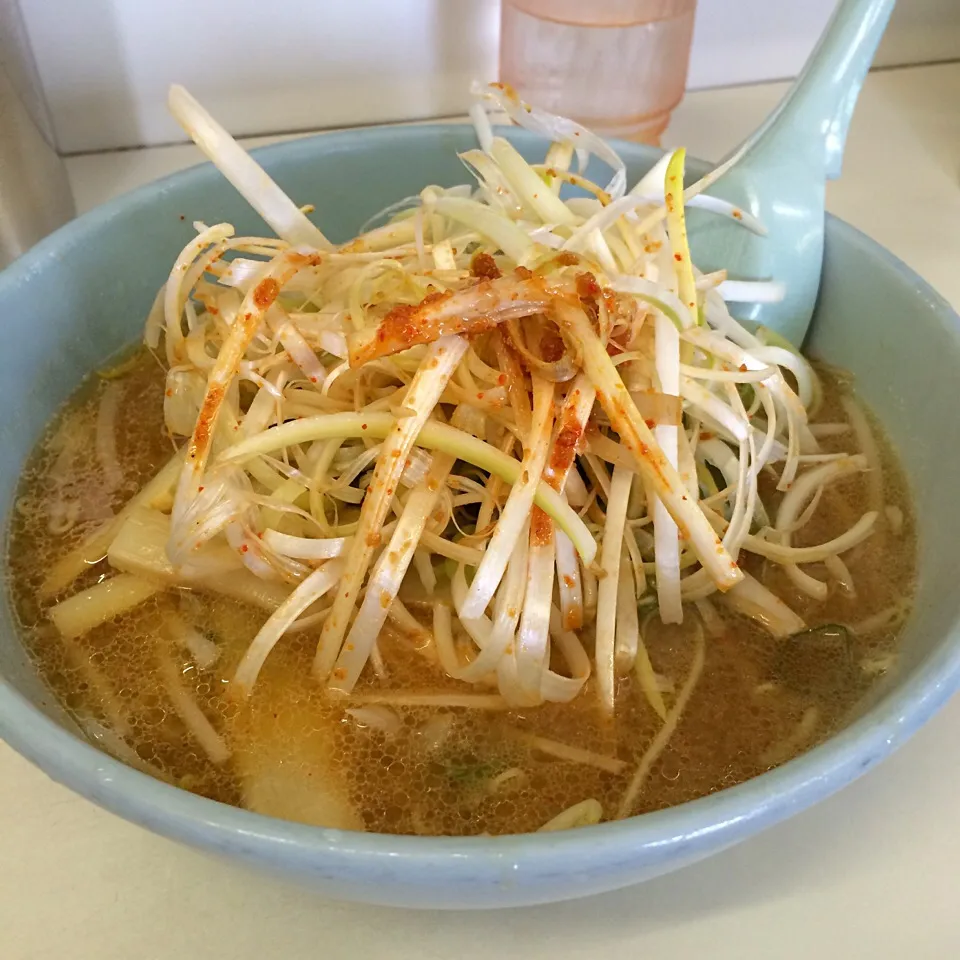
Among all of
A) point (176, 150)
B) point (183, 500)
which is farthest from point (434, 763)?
point (176, 150)

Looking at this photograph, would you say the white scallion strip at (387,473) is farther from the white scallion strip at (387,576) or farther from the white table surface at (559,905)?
the white table surface at (559,905)

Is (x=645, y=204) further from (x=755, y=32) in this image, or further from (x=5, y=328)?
(x=755, y=32)

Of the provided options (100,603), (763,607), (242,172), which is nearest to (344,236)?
(242,172)

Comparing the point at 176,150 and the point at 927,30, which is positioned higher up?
the point at 927,30

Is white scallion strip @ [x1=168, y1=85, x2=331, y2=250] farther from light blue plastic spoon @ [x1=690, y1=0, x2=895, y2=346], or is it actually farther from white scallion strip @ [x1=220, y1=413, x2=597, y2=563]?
light blue plastic spoon @ [x1=690, y1=0, x2=895, y2=346]

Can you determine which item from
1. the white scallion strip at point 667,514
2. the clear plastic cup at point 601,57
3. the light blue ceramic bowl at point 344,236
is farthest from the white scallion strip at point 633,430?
the clear plastic cup at point 601,57

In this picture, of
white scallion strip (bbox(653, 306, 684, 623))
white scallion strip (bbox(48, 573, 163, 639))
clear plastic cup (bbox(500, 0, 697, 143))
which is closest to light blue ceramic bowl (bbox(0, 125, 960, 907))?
white scallion strip (bbox(48, 573, 163, 639))
